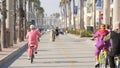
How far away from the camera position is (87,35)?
63.3 metres

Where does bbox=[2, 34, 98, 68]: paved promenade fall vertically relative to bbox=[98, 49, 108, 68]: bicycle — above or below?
below

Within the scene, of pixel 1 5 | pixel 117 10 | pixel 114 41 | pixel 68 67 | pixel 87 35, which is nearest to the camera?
pixel 114 41

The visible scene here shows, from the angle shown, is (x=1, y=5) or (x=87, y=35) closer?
(x=1, y=5)

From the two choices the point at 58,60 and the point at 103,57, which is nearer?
the point at 103,57

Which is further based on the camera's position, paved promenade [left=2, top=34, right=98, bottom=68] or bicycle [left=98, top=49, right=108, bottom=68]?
paved promenade [left=2, top=34, right=98, bottom=68]

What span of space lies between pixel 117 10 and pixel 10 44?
1089 cm

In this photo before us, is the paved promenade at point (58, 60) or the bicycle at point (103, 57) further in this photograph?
the paved promenade at point (58, 60)

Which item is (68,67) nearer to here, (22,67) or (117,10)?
(22,67)

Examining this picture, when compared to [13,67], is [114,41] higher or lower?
higher

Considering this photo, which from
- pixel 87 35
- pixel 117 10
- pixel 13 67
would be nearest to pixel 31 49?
pixel 13 67

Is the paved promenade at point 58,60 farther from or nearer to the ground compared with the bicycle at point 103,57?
nearer to the ground

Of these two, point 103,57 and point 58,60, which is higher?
point 103,57

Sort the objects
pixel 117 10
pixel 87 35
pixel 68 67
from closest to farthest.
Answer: pixel 68 67
pixel 117 10
pixel 87 35

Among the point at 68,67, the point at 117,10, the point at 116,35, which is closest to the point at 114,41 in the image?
the point at 116,35
